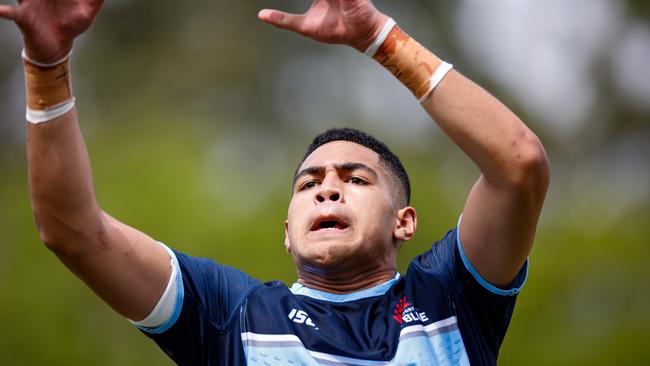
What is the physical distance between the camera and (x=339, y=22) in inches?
173

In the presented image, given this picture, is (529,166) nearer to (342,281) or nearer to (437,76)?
(437,76)

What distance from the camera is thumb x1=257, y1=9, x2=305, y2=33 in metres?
4.24

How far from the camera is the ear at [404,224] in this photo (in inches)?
211

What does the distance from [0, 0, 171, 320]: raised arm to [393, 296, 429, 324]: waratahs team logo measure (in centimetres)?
100

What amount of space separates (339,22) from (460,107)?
1.86 ft

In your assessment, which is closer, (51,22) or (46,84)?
(51,22)

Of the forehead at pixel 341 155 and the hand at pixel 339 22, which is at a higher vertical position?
the hand at pixel 339 22

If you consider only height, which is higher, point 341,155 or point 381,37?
point 381,37

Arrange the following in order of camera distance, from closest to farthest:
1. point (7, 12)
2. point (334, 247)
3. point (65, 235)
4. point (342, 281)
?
point (7, 12) < point (65, 235) < point (334, 247) < point (342, 281)

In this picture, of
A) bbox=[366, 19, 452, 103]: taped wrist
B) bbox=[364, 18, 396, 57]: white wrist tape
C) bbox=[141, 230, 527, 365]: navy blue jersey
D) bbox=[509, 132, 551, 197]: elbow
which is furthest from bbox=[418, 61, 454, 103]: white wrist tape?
bbox=[141, 230, 527, 365]: navy blue jersey

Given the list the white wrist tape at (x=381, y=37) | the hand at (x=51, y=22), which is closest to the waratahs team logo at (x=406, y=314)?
the white wrist tape at (x=381, y=37)

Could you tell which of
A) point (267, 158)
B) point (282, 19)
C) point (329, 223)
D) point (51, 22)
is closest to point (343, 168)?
point (329, 223)

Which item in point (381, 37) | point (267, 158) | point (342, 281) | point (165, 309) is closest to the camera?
point (381, 37)

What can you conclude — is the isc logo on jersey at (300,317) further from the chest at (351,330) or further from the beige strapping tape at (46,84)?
the beige strapping tape at (46,84)
